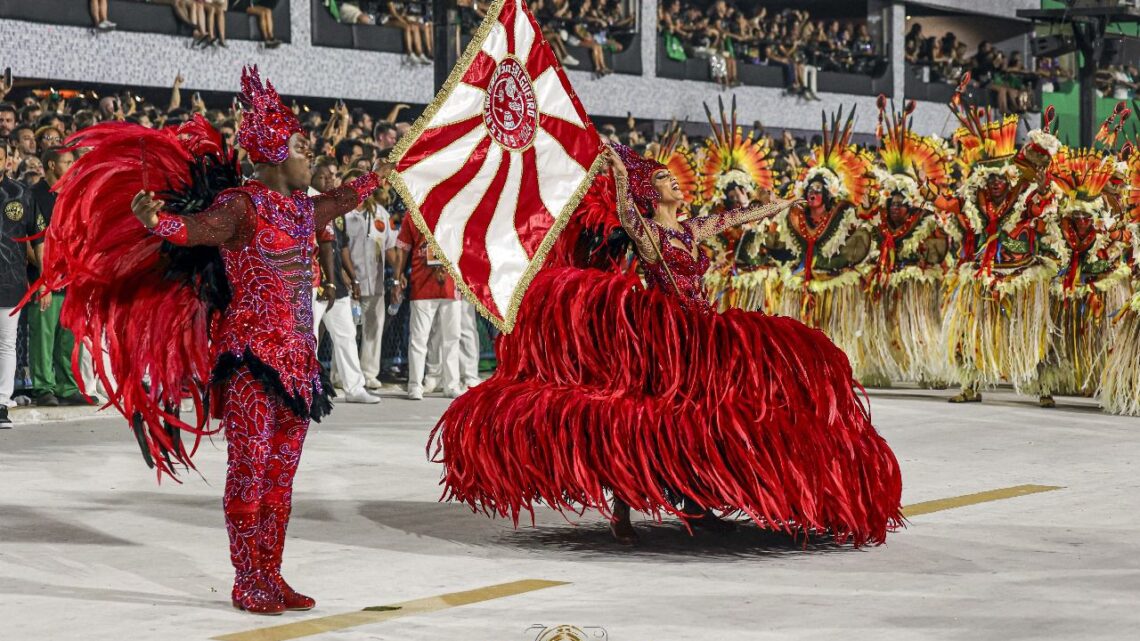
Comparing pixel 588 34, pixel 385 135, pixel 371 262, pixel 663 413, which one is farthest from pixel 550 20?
pixel 663 413

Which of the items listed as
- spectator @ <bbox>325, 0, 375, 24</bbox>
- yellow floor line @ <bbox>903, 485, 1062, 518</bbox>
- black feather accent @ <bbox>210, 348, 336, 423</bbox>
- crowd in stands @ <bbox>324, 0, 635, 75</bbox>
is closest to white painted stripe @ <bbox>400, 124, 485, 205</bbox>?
black feather accent @ <bbox>210, 348, 336, 423</bbox>

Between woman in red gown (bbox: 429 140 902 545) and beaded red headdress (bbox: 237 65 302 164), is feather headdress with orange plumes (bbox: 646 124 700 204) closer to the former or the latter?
woman in red gown (bbox: 429 140 902 545)

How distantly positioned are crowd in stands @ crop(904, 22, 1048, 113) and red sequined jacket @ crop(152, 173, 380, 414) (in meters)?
29.5

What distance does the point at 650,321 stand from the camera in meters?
6.92

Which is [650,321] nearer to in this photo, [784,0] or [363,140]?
[363,140]

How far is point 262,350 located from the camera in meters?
5.73

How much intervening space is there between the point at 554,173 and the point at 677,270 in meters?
0.67

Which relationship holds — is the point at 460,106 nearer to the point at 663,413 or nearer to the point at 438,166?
the point at 438,166

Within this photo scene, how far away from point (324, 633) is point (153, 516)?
265 cm

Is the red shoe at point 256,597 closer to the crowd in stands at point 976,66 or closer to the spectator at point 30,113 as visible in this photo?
the spectator at point 30,113

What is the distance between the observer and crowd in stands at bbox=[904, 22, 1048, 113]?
34219mm

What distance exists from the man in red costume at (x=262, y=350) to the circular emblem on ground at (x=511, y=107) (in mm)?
1300

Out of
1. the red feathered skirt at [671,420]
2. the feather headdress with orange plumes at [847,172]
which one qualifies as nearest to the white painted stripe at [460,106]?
the red feathered skirt at [671,420]

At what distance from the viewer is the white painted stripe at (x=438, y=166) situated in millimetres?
6734
